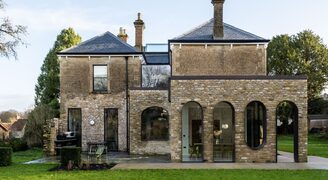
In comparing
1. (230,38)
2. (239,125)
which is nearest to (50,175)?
(239,125)

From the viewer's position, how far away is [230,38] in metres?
23.9

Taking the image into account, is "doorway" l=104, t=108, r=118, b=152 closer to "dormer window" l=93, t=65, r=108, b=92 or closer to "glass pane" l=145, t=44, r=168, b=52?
"dormer window" l=93, t=65, r=108, b=92

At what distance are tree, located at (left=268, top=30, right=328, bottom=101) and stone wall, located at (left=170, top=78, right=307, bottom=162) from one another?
37.9 m

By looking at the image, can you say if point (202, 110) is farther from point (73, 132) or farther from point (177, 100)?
point (73, 132)

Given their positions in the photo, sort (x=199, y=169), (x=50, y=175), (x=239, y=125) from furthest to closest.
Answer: (x=239, y=125) < (x=199, y=169) < (x=50, y=175)

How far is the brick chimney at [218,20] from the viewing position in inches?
944

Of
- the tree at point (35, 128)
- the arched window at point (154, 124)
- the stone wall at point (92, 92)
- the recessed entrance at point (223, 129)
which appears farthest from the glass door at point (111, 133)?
the tree at point (35, 128)

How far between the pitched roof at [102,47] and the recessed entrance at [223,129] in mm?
7551

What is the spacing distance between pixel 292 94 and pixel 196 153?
5.36 meters

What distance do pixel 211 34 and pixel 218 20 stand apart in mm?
917

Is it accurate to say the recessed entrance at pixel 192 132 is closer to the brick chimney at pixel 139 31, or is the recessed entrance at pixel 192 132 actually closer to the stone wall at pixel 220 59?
the stone wall at pixel 220 59

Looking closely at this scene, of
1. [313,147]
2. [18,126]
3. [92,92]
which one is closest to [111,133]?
[92,92]

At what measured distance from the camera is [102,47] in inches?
1045

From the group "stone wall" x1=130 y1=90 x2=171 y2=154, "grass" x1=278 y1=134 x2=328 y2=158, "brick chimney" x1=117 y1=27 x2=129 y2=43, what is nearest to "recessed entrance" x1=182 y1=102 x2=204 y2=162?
"stone wall" x1=130 y1=90 x2=171 y2=154
